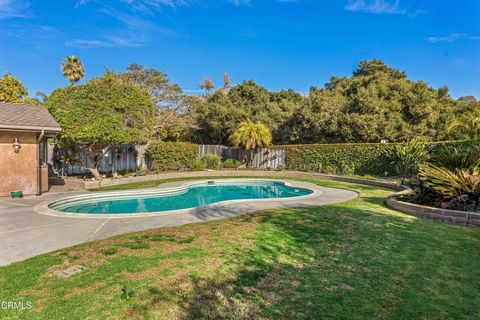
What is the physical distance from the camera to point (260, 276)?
14.8ft

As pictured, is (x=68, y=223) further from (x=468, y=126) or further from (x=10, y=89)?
(x=10, y=89)

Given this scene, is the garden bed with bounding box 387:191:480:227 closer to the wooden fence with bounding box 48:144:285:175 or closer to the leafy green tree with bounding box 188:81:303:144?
the wooden fence with bounding box 48:144:285:175

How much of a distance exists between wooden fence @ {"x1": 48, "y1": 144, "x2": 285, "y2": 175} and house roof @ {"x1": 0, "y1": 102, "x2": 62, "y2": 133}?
17.3 feet

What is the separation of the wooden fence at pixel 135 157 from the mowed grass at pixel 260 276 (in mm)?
14300

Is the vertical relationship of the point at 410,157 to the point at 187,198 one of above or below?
above

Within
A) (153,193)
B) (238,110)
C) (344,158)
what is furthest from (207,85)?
(153,193)

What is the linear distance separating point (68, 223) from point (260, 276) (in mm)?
5723

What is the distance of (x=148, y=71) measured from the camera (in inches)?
1167

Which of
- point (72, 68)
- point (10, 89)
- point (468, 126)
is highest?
point (72, 68)

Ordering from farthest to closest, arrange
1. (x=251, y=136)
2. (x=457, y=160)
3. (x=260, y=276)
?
(x=251, y=136) < (x=457, y=160) < (x=260, y=276)

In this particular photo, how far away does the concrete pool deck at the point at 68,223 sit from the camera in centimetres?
600

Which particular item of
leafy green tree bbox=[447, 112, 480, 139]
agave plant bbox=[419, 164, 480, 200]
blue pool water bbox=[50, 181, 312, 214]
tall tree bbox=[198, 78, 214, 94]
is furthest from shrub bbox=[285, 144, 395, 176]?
tall tree bbox=[198, 78, 214, 94]

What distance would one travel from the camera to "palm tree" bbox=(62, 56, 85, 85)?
1253 inches

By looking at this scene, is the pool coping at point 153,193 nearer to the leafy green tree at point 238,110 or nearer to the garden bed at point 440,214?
the garden bed at point 440,214
